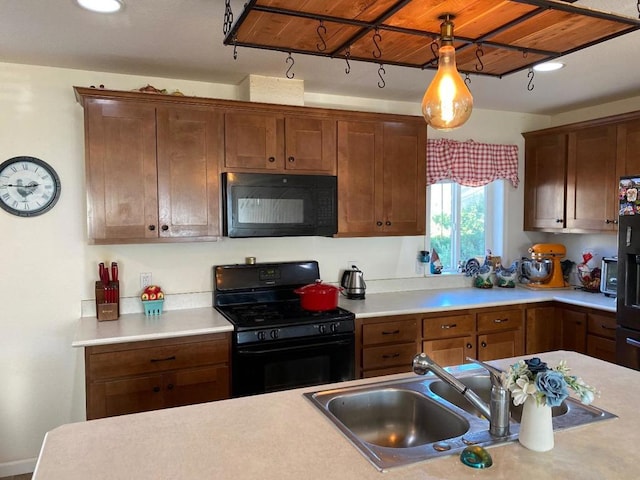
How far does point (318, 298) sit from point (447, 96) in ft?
6.03

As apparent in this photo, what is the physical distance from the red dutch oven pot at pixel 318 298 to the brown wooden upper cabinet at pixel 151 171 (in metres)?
0.69

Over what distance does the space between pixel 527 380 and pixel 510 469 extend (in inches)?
9.0

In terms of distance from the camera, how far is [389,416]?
1.76 m

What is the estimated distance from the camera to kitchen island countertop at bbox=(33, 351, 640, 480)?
1.21 meters

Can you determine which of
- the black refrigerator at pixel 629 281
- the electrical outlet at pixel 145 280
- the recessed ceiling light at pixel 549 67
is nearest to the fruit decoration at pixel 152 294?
the electrical outlet at pixel 145 280

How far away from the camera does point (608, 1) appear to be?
2.01 metres

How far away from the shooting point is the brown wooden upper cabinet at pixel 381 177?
3.35 metres

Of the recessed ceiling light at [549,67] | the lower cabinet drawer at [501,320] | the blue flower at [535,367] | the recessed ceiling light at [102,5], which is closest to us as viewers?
the blue flower at [535,367]

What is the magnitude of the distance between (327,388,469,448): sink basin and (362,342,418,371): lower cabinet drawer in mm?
1400

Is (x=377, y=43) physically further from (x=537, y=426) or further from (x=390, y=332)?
(x=390, y=332)

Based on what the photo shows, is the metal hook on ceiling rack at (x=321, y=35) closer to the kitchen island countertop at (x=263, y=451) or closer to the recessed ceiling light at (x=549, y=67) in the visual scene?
the kitchen island countertop at (x=263, y=451)

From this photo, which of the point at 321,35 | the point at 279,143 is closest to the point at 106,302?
the point at 279,143

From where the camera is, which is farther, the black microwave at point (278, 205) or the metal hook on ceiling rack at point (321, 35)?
the black microwave at point (278, 205)

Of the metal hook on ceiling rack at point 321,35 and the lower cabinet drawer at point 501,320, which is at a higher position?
the metal hook on ceiling rack at point 321,35
